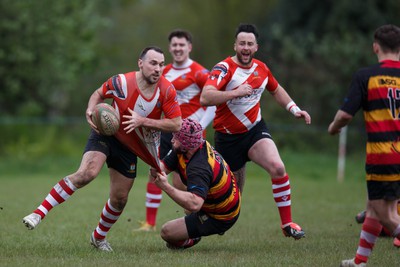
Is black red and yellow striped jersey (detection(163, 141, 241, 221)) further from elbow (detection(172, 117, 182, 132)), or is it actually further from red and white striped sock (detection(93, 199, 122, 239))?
red and white striped sock (detection(93, 199, 122, 239))

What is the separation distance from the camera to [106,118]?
7.07 m

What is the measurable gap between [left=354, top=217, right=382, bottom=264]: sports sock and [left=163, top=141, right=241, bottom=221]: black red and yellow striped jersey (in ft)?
4.93

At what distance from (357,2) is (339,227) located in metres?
15.9

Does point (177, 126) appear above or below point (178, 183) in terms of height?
above

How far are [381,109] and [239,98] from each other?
7.97 feet

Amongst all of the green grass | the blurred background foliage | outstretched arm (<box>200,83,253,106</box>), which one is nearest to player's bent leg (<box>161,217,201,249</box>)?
the green grass

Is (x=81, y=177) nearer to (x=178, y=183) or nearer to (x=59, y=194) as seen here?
(x=59, y=194)

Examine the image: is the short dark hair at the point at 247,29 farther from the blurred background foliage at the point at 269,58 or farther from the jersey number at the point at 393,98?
the blurred background foliage at the point at 269,58

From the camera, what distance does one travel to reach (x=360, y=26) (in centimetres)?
2512

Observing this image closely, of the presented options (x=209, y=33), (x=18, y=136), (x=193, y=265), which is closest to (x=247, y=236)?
(x=193, y=265)

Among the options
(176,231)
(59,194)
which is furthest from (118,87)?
(176,231)

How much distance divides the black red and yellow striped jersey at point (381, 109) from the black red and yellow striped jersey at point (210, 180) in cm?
151

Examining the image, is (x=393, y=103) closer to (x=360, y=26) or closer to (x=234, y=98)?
(x=234, y=98)

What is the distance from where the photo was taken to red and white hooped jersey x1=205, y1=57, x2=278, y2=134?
8.40m
